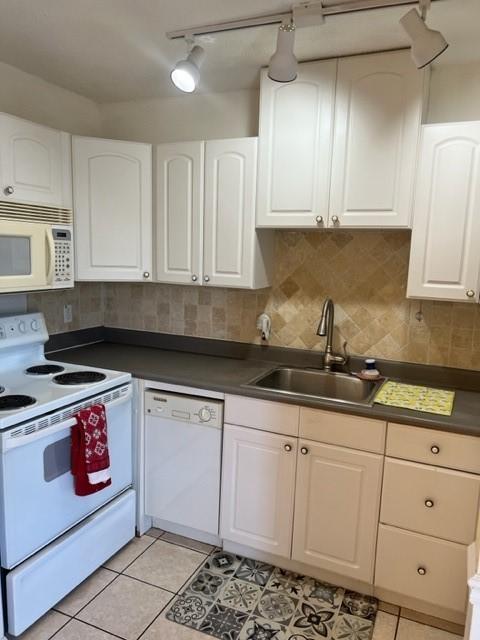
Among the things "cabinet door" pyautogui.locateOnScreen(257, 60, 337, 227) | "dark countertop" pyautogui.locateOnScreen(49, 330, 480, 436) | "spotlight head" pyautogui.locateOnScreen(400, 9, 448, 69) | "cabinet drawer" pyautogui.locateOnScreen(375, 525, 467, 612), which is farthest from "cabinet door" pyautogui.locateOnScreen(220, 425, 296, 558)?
"spotlight head" pyautogui.locateOnScreen(400, 9, 448, 69)

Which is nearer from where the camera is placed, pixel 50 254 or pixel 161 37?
pixel 161 37

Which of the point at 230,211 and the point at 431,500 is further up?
the point at 230,211

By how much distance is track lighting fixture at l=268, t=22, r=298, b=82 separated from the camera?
1674 millimetres

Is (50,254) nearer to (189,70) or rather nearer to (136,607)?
(189,70)

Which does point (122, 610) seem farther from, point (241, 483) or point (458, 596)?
point (458, 596)

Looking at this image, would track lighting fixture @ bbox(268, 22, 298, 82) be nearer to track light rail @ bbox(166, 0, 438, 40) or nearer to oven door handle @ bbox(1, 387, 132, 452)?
track light rail @ bbox(166, 0, 438, 40)

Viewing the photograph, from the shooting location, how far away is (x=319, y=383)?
2.45 metres

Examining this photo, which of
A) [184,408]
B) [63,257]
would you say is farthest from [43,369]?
[184,408]

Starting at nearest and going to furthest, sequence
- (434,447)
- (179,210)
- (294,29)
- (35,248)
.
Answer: (294,29) → (434,447) → (35,248) → (179,210)

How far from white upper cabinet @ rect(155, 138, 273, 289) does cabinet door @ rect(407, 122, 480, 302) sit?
2.56 ft

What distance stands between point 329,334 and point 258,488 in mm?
857

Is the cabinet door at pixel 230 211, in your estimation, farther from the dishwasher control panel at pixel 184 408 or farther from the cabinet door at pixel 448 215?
the cabinet door at pixel 448 215

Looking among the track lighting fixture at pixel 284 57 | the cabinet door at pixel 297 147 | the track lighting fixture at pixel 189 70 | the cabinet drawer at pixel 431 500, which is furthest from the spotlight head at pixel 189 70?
the cabinet drawer at pixel 431 500

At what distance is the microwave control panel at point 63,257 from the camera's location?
2.28 meters
